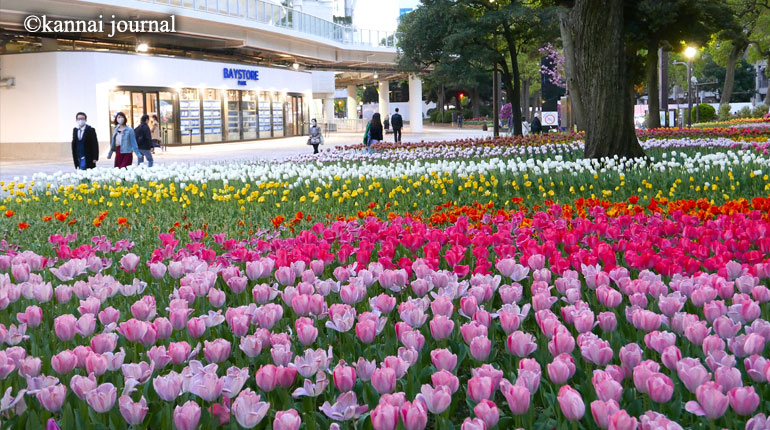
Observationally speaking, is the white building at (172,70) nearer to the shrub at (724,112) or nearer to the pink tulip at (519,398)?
the shrub at (724,112)

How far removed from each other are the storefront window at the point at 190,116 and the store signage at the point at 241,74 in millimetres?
2557

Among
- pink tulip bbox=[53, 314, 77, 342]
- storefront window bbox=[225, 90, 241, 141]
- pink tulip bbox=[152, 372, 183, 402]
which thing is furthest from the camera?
storefront window bbox=[225, 90, 241, 141]

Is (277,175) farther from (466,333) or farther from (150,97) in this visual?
(150,97)

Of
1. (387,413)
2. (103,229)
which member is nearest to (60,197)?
(103,229)

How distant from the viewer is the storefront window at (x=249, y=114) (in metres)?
45.5

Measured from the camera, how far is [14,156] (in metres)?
33.7

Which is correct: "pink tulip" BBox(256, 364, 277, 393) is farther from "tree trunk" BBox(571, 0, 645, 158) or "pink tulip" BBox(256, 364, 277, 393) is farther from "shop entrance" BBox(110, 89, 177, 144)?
"shop entrance" BBox(110, 89, 177, 144)

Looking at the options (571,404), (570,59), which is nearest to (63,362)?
(571,404)

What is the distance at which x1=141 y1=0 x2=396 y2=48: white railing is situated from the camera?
38.2m

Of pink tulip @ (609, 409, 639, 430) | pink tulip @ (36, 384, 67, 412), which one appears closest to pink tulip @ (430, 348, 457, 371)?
pink tulip @ (609, 409, 639, 430)

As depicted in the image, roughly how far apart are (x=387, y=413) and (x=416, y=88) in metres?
64.4

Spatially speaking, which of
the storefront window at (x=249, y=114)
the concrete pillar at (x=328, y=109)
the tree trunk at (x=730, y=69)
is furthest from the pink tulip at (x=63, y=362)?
the concrete pillar at (x=328, y=109)

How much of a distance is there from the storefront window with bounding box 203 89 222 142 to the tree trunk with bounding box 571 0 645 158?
100ft

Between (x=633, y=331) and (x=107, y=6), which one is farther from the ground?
(x=107, y=6)
